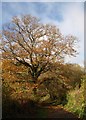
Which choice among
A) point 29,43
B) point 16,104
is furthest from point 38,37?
point 16,104

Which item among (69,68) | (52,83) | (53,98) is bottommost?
(53,98)

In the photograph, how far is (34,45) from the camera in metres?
18.9

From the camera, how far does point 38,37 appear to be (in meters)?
18.8

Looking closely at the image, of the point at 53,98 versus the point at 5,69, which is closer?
the point at 5,69

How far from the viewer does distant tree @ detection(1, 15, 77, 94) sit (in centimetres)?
1834

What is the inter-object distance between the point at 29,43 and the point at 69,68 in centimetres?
375

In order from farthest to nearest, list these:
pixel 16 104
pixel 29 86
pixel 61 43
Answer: pixel 61 43
pixel 29 86
pixel 16 104

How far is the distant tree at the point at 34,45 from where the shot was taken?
1834 cm

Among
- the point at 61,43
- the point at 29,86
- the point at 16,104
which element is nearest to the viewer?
the point at 16,104

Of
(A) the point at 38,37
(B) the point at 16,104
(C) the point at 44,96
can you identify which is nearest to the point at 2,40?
(A) the point at 38,37

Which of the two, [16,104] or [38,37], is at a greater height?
[38,37]

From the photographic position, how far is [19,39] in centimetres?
1838

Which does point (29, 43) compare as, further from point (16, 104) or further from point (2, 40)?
point (16, 104)

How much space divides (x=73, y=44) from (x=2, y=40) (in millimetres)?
5507
